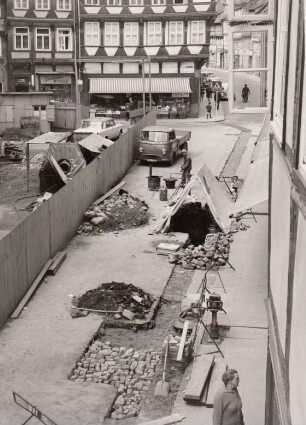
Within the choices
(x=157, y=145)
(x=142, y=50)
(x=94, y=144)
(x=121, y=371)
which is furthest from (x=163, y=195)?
(x=142, y=50)

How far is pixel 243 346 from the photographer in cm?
1211

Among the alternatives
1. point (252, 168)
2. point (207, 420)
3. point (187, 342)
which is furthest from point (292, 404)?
point (252, 168)

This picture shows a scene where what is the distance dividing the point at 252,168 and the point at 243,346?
6698 millimetres

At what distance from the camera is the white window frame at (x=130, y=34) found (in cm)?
4966

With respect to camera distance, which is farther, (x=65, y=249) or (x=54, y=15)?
(x=54, y=15)

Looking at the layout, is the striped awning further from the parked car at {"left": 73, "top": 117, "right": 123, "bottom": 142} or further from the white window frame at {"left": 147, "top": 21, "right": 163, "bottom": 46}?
the parked car at {"left": 73, "top": 117, "right": 123, "bottom": 142}

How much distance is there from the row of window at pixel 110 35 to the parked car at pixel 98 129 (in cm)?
1533

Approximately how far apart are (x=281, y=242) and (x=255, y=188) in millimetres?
9767

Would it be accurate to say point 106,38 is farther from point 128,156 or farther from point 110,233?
point 110,233

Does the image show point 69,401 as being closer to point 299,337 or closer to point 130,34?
point 299,337

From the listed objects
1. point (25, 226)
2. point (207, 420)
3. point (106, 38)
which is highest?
point (106, 38)

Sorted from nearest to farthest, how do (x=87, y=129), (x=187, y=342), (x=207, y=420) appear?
(x=207, y=420) < (x=187, y=342) < (x=87, y=129)

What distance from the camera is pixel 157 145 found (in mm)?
29906

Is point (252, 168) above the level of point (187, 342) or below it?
above
